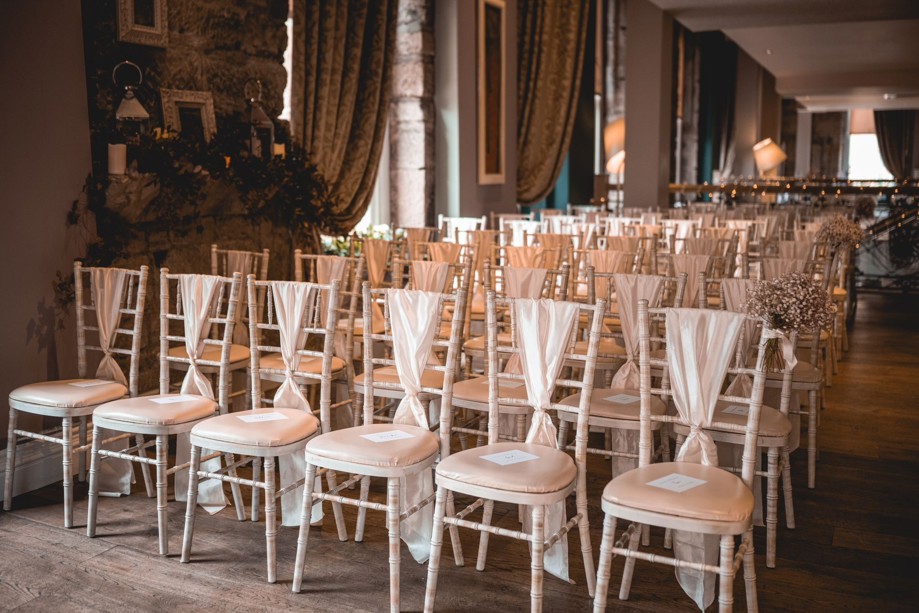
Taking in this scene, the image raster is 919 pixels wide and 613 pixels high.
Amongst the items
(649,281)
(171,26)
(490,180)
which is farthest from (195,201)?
(490,180)

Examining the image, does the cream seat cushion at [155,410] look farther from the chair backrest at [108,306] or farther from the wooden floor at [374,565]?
the wooden floor at [374,565]

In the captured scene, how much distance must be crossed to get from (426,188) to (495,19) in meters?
2.26

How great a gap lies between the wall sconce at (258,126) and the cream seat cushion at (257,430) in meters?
2.71

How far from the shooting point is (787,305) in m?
3.08

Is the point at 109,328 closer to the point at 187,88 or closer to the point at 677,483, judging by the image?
the point at 187,88

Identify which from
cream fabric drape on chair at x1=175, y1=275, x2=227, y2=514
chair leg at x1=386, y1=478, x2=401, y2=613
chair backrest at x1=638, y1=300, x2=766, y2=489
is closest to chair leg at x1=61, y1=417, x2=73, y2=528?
cream fabric drape on chair at x1=175, y1=275, x2=227, y2=514

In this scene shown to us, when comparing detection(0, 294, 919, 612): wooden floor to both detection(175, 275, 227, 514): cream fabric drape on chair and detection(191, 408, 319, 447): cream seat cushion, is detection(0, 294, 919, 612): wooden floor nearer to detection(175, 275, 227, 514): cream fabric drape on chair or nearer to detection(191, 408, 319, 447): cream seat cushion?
detection(175, 275, 227, 514): cream fabric drape on chair

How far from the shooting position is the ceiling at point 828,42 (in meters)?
11.1

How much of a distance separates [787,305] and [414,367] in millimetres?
1334

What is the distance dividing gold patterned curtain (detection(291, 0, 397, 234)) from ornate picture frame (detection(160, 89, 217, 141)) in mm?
1024

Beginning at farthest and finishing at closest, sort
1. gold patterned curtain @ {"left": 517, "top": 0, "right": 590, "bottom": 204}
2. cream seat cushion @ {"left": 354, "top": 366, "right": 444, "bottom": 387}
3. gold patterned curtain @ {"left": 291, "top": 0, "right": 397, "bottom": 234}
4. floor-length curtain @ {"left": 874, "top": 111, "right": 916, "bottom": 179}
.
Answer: floor-length curtain @ {"left": 874, "top": 111, "right": 916, "bottom": 179} → gold patterned curtain @ {"left": 517, "top": 0, "right": 590, "bottom": 204} → gold patterned curtain @ {"left": 291, "top": 0, "right": 397, "bottom": 234} → cream seat cushion @ {"left": 354, "top": 366, "right": 444, "bottom": 387}

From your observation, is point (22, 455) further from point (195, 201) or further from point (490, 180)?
point (490, 180)

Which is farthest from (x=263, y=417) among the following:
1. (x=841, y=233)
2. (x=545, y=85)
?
(x=545, y=85)

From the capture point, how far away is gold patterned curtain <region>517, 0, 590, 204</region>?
1120 cm
